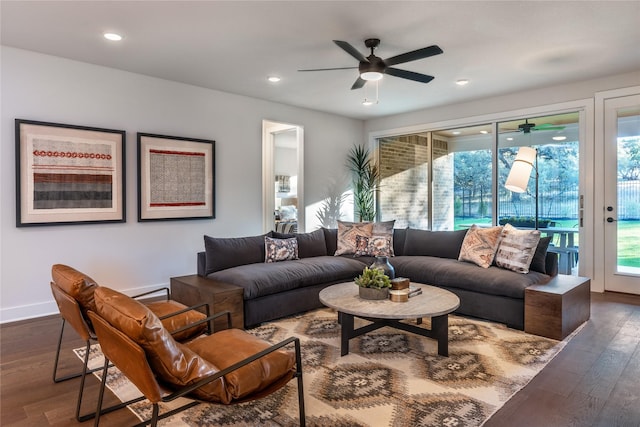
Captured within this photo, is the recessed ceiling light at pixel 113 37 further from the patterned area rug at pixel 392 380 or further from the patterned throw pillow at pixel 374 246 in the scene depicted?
the patterned throw pillow at pixel 374 246

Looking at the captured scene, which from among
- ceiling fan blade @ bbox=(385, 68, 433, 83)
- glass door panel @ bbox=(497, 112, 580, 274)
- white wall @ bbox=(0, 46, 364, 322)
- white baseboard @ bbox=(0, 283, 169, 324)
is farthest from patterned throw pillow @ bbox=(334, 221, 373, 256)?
white baseboard @ bbox=(0, 283, 169, 324)

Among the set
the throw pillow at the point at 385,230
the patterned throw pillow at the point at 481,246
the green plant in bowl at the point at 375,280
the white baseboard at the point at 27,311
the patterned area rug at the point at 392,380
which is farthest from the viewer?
the throw pillow at the point at 385,230

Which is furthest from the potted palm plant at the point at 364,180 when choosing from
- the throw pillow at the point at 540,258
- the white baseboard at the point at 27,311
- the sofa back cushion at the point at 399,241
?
the white baseboard at the point at 27,311

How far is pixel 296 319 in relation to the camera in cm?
377

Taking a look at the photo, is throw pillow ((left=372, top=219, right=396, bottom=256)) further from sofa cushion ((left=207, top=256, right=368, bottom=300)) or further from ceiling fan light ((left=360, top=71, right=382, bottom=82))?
ceiling fan light ((left=360, top=71, right=382, bottom=82))

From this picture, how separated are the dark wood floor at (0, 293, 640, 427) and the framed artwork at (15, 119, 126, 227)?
122cm

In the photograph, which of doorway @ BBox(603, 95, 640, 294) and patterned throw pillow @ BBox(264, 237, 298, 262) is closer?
patterned throw pillow @ BBox(264, 237, 298, 262)

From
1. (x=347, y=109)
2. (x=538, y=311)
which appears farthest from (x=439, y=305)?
(x=347, y=109)

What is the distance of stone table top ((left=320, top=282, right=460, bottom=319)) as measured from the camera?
2.69 metres

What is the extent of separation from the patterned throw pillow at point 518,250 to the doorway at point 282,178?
3.28 meters

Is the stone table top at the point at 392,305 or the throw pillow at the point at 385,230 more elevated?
the throw pillow at the point at 385,230

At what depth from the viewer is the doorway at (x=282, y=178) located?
250 inches

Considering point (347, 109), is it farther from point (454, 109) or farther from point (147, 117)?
point (147, 117)

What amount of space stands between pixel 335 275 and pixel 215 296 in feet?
4.84
